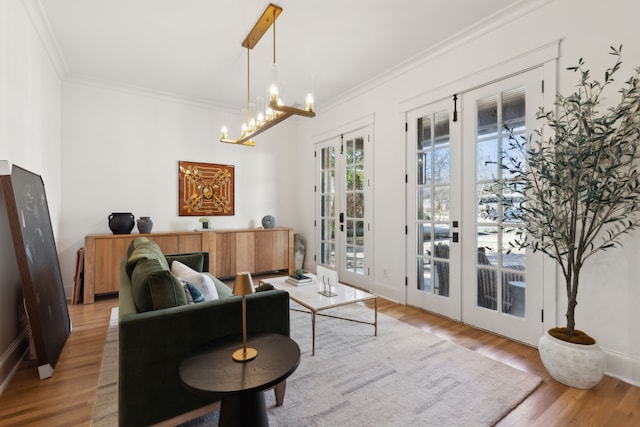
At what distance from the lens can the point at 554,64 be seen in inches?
99.0

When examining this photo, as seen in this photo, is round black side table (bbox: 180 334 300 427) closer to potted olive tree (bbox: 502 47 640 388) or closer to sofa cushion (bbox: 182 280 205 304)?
sofa cushion (bbox: 182 280 205 304)

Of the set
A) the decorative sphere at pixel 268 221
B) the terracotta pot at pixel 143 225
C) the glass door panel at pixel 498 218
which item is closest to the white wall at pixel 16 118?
the terracotta pot at pixel 143 225

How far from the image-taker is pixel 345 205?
15.8 ft

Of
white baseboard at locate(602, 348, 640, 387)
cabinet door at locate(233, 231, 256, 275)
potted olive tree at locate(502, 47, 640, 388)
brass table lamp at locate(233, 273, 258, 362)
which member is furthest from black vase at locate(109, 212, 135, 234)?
white baseboard at locate(602, 348, 640, 387)

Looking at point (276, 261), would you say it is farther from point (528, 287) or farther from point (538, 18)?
point (538, 18)

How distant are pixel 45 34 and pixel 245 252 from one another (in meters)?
3.44

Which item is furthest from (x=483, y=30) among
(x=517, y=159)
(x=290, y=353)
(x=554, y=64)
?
(x=290, y=353)

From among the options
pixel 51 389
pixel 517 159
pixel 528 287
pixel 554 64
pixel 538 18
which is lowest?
pixel 51 389

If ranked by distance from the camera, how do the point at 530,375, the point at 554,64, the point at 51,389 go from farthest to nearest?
1. the point at 554,64
2. the point at 530,375
3. the point at 51,389

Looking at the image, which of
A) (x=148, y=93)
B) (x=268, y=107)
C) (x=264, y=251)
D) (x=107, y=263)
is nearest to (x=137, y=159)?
(x=148, y=93)

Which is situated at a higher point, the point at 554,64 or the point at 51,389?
the point at 554,64

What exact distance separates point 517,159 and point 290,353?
256cm

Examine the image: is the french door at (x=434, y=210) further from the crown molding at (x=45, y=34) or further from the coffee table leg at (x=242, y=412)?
the crown molding at (x=45, y=34)

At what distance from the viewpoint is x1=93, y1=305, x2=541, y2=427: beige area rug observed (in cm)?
178
